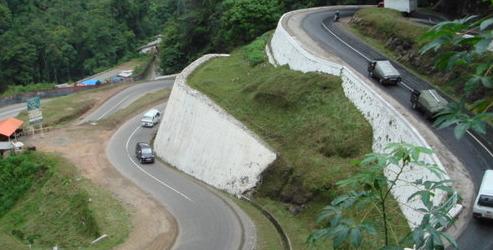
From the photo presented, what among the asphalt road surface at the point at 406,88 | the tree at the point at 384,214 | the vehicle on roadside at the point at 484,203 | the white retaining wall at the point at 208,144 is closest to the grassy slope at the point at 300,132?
the white retaining wall at the point at 208,144

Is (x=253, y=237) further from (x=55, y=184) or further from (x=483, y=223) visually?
(x=55, y=184)

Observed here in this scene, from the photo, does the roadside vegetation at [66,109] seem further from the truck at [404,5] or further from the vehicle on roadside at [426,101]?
the vehicle on roadside at [426,101]

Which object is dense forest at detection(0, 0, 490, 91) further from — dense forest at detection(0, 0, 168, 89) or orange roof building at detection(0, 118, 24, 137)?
orange roof building at detection(0, 118, 24, 137)

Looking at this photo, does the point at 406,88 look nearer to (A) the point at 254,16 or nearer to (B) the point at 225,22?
(A) the point at 254,16

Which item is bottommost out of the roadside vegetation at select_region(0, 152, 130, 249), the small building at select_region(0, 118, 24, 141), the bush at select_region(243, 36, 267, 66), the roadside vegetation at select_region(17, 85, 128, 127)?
the roadside vegetation at select_region(0, 152, 130, 249)

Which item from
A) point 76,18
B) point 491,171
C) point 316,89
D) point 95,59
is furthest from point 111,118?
point 76,18

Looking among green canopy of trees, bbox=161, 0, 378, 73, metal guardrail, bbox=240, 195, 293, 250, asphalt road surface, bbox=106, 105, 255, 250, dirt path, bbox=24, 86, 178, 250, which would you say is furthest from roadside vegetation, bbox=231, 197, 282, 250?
green canopy of trees, bbox=161, 0, 378, 73
